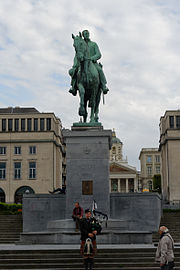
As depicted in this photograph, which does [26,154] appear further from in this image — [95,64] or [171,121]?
[95,64]

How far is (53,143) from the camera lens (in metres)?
92.7

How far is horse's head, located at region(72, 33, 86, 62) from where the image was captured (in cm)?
2443

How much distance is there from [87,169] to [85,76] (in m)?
5.11

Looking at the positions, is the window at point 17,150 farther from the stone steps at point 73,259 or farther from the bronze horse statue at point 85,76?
the stone steps at point 73,259

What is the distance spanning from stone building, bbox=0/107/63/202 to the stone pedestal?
67.7 metres

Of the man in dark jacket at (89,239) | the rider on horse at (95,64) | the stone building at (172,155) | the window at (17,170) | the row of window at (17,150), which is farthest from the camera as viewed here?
the row of window at (17,150)

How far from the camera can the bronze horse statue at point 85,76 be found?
24547mm

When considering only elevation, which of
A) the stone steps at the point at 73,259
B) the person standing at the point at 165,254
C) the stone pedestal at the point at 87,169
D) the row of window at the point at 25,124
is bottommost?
the stone steps at the point at 73,259

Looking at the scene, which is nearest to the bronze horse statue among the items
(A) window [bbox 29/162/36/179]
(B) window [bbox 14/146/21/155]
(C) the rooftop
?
(A) window [bbox 29/162/36/179]

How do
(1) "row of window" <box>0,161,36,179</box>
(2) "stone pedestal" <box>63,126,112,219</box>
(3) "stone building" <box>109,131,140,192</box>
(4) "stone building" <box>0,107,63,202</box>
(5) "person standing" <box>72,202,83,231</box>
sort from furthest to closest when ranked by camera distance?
(3) "stone building" <box>109,131,140,192</box>, (1) "row of window" <box>0,161,36,179</box>, (4) "stone building" <box>0,107,63,202</box>, (2) "stone pedestal" <box>63,126,112,219</box>, (5) "person standing" <box>72,202,83,231</box>

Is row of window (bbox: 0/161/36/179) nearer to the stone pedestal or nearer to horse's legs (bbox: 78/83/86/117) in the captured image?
horse's legs (bbox: 78/83/86/117)

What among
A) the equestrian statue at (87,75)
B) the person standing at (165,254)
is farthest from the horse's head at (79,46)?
the person standing at (165,254)

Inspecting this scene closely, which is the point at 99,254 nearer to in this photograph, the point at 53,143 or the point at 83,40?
the point at 83,40

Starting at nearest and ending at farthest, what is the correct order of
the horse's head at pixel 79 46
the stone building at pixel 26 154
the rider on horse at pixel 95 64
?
the horse's head at pixel 79 46
the rider on horse at pixel 95 64
the stone building at pixel 26 154
